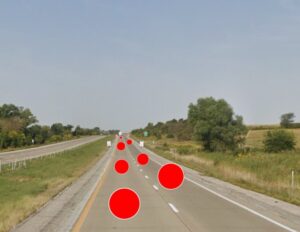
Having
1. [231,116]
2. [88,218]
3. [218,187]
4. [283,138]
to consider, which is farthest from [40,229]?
[231,116]

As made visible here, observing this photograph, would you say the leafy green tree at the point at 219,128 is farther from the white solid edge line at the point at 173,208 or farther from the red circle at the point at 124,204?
the red circle at the point at 124,204

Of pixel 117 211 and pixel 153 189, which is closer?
pixel 117 211

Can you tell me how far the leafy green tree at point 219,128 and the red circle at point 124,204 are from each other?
240ft

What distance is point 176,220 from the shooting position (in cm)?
1348

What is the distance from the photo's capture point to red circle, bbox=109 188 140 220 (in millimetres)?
12773

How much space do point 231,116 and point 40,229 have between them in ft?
270

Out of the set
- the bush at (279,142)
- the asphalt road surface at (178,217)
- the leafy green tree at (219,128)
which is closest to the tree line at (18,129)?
the leafy green tree at (219,128)

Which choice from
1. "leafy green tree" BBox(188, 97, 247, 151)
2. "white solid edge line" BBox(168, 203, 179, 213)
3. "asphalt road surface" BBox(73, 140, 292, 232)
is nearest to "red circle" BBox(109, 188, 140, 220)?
"asphalt road surface" BBox(73, 140, 292, 232)

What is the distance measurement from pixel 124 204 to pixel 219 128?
75884mm

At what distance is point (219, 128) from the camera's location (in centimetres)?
8794

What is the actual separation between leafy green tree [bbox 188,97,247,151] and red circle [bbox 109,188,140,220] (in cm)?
7323

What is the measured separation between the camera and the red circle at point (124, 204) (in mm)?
12773

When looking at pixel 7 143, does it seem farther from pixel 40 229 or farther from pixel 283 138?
pixel 40 229

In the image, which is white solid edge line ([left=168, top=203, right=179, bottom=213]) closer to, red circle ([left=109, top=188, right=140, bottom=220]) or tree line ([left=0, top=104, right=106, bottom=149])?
red circle ([left=109, top=188, right=140, bottom=220])
